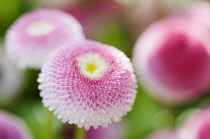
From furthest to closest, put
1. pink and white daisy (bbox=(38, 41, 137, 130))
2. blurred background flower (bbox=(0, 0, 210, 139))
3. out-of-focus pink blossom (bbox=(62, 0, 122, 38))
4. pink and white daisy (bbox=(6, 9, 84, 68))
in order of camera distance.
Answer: out-of-focus pink blossom (bbox=(62, 0, 122, 38)), blurred background flower (bbox=(0, 0, 210, 139)), pink and white daisy (bbox=(6, 9, 84, 68)), pink and white daisy (bbox=(38, 41, 137, 130))

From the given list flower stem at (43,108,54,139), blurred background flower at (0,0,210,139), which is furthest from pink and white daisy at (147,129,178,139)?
flower stem at (43,108,54,139)

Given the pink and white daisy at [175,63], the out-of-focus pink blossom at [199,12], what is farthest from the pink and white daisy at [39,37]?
the out-of-focus pink blossom at [199,12]

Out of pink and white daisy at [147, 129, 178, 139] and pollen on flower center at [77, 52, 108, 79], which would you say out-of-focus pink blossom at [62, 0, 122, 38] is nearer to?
pink and white daisy at [147, 129, 178, 139]

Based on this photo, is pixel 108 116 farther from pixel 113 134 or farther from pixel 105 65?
pixel 113 134

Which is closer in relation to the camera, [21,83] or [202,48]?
[202,48]

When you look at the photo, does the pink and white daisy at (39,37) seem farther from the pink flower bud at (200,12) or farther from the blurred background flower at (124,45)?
the pink flower bud at (200,12)

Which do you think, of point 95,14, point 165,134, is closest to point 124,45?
point 95,14

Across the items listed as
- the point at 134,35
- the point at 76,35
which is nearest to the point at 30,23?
the point at 76,35
